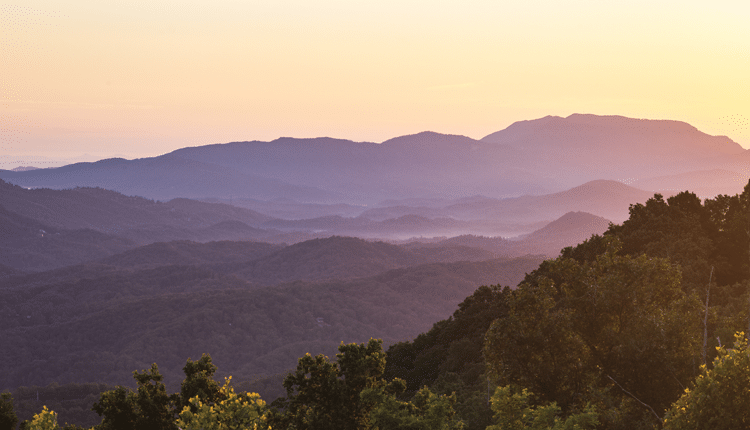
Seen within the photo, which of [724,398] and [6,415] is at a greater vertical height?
[724,398]

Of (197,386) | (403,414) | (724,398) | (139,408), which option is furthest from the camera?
(197,386)

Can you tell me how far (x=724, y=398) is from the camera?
15.7 metres

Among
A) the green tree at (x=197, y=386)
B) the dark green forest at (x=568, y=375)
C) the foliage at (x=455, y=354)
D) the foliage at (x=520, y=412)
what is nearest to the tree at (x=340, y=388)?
the dark green forest at (x=568, y=375)

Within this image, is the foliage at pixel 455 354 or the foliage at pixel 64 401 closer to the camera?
the foliage at pixel 455 354

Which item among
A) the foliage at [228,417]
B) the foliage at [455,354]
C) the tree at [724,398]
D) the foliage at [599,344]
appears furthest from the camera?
the foliage at [455,354]

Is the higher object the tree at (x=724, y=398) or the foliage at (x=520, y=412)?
the tree at (x=724, y=398)

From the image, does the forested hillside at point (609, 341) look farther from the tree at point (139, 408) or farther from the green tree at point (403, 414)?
the tree at point (139, 408)

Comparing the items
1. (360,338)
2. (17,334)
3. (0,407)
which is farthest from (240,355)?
(0,407)

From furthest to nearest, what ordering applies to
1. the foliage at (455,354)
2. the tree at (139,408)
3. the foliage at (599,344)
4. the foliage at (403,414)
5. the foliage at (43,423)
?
the foliage at (455,354) < the tree at (139,408) < the foliage at (599,344) < the foliage at (43,423) < the foliage at (403,414)

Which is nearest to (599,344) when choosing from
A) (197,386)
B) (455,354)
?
(197,386)

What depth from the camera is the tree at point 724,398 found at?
1559cm

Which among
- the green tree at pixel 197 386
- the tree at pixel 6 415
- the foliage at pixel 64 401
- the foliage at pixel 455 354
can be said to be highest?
the green tree at pixel 197 386

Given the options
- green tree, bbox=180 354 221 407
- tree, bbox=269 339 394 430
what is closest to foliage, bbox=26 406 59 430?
green tree, bbox=180 354 221 407

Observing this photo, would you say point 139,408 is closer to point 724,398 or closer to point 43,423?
point 43,423
